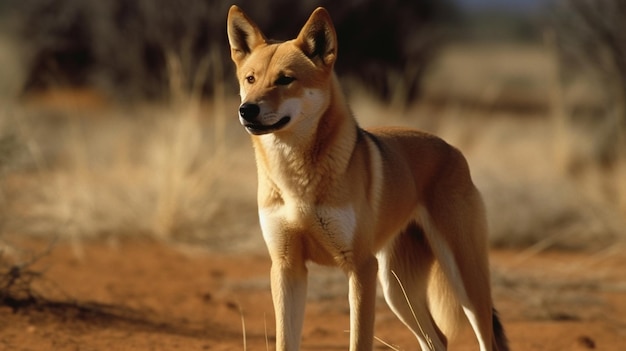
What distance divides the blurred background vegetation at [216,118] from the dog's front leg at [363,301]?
11.5 ft

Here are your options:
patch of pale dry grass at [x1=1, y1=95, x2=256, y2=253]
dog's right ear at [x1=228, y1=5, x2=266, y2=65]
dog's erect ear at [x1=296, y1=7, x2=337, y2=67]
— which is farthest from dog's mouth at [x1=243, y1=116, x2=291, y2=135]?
patch of pale dry grass at [x1=1, y1=95, x2=256, y2=253]

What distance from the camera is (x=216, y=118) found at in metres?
10.1

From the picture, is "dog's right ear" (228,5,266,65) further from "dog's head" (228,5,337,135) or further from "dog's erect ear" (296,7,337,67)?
"dog's erect ear" (296,7,337,67)

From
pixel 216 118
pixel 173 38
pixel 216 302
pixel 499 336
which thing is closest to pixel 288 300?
pixel 499 336

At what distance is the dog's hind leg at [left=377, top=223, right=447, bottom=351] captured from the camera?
570 cm

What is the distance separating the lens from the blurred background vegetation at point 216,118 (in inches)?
392

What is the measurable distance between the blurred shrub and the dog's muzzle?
9.01 metres

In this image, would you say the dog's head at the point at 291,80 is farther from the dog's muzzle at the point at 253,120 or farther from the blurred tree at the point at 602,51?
the blurred tree at the point at 602,51

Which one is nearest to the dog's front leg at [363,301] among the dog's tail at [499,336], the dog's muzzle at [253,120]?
the dog's muzzle at [253,120]

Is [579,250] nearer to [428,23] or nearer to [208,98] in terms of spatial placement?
[208,98]

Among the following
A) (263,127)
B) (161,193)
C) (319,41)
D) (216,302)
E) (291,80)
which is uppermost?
(319,41)

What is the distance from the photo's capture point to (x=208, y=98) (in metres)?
15.3

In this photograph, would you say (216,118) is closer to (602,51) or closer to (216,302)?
(216,302)

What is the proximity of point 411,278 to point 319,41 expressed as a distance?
1.56 meters
